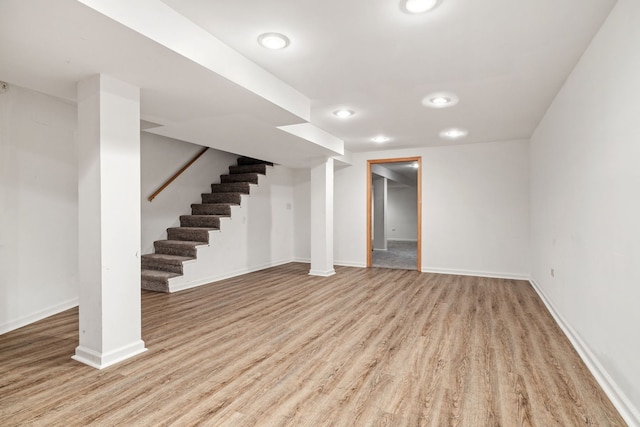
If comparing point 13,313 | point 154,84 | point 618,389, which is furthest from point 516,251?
point 13,313

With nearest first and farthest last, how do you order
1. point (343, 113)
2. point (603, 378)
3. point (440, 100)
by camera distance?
point (603, 378), point (440, 100), point (343, 113)

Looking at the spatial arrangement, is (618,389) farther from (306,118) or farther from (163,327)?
(163,327)

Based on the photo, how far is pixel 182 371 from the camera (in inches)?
95.6

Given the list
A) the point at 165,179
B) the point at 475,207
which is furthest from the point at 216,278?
the point at 475,207

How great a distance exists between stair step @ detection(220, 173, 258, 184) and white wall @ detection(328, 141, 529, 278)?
2.39 metres

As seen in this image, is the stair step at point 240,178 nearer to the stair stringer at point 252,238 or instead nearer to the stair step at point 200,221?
the stair stringer at point 252,238

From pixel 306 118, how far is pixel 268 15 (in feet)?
5.04

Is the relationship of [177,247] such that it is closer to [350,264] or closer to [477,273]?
[350,264]

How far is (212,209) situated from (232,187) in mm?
677

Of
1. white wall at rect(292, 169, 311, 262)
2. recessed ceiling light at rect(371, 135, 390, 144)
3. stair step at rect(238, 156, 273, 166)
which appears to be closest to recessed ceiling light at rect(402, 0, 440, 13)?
recessed ceiling light at rect(371, 135, 390, 144)

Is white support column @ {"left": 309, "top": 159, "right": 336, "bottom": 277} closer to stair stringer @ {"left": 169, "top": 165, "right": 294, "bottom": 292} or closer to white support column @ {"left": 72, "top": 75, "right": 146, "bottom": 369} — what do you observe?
stair stringer @ {"left": 169, "top": 165, "right": 294, "bottom": 292}

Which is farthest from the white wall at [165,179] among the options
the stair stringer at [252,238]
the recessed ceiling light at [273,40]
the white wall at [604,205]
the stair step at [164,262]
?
the white wall at [604,205]

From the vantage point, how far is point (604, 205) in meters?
2.29

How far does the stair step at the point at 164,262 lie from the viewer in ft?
16.5
